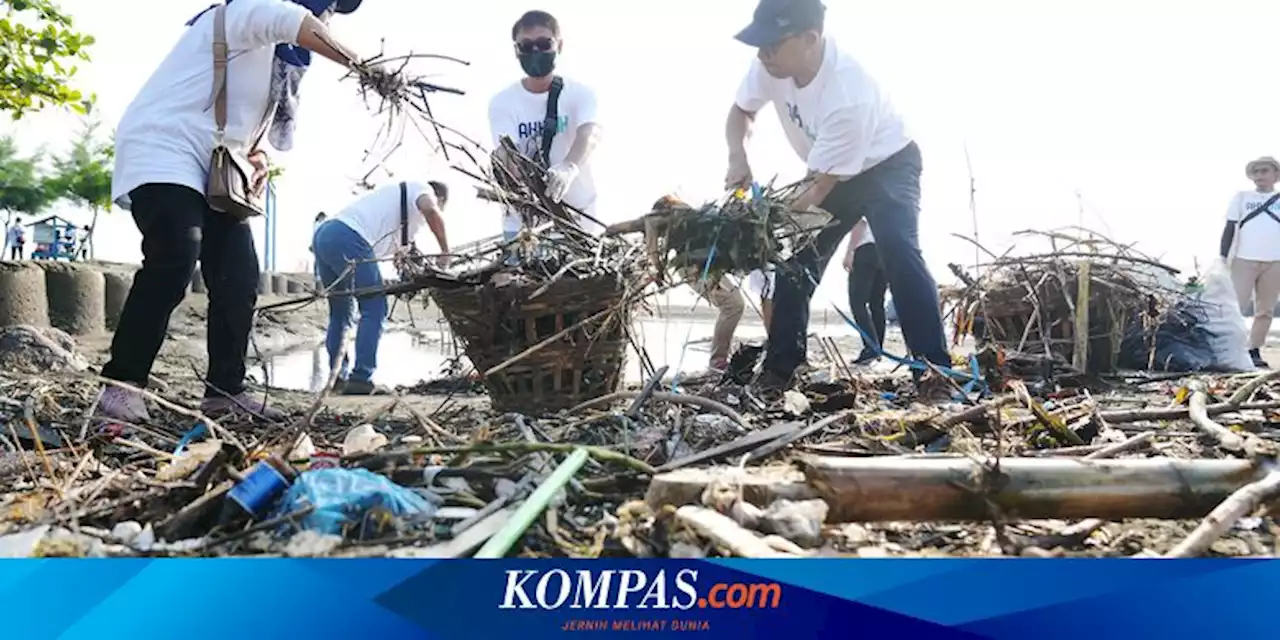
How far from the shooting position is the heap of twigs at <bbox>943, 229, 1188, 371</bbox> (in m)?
3.33

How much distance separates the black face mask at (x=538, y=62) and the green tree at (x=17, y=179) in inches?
37.9

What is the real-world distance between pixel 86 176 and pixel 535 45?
956 mm

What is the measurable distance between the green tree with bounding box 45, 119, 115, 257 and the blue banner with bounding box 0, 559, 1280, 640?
0.99 m

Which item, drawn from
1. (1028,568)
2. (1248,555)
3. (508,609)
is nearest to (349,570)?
(508,609)

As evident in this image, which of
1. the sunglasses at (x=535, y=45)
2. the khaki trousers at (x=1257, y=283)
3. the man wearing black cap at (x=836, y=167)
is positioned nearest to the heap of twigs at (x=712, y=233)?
the sunglasses at (x=535, y=45)

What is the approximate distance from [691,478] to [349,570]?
42cm

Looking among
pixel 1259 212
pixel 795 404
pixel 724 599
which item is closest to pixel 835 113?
pixel 795 404

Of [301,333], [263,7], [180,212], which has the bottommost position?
[301,333]

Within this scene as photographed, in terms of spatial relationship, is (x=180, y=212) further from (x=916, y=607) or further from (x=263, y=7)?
(x=916, y=607)

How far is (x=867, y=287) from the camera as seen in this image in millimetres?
4070

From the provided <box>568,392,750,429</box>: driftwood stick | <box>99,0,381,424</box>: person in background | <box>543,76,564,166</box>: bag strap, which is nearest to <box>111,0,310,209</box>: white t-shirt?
Result: <box>99,0,381,424</box>: person in background

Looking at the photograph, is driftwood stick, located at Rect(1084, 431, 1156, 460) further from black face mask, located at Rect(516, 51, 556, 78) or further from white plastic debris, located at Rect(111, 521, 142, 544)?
black face mask, located at Rect(516, 51, 556, 78)

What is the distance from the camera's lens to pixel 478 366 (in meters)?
2.15

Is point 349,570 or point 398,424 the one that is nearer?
point 349,570
